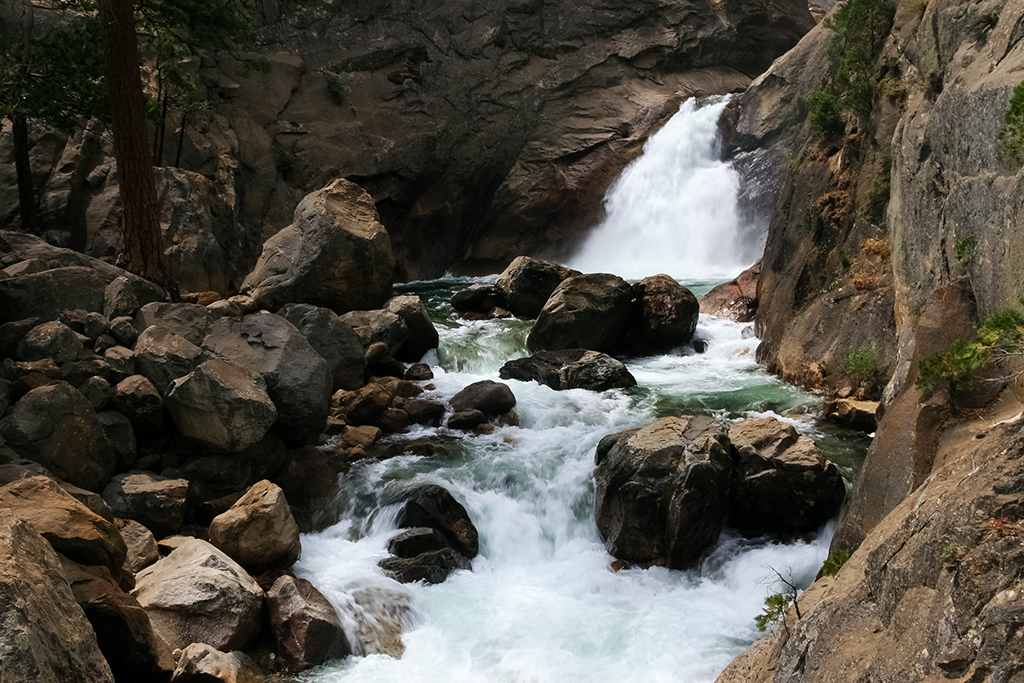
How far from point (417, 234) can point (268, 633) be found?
744 inches

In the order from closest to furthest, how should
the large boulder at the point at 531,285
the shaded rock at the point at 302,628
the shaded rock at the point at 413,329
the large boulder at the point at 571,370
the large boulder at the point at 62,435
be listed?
the shaded rock at the point at 302,628 < the large boulder at the point at 62,435 < the large boulder at the point at 571,370 < the shaded rock at the point at 413,329 < the large boulder at the point at 531,285

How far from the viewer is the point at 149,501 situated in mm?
7531

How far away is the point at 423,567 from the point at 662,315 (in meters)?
7.80

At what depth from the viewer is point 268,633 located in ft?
21.3

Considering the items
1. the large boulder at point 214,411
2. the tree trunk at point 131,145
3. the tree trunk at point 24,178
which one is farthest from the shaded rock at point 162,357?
A: the tree trunk at point 24,178

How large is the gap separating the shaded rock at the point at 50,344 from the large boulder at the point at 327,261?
4205 mm

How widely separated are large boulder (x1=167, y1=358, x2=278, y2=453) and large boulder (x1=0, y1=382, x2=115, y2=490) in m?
0.78

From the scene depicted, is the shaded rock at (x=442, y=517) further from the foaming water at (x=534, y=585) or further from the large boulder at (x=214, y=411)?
the large boulder at (x=214, y=411)

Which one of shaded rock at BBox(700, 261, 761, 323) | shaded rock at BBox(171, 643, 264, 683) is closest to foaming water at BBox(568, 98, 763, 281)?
shaded rock at BBox(700, 261, 761, 323)

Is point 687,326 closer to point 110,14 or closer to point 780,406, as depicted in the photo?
point 780,406

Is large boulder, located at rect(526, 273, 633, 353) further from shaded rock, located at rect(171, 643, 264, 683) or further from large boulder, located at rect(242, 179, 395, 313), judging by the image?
shaded rock, located at rect(171, 643, 264, 683)

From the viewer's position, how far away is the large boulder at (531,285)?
53.2ft

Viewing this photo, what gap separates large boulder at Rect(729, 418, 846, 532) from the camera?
7.61m

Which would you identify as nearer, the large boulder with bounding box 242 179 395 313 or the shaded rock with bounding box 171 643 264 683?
the shaded rock with bounding box 171 643 264 683
